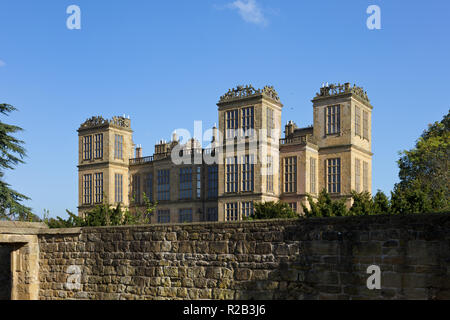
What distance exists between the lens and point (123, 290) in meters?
14.8

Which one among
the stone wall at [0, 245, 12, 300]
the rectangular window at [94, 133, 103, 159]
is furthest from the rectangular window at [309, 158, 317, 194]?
the stone wall at [0, 245, 12, 300]

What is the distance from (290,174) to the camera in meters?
41.6

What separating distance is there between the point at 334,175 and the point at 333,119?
4.20m

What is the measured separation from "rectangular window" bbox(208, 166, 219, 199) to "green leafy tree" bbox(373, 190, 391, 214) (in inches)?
1000

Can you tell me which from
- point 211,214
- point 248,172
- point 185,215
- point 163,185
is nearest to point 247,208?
point 248,172

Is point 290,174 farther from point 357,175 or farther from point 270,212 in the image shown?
point 270,212

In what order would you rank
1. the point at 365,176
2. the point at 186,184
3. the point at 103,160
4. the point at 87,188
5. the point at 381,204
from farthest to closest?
1. the point at 87,188
2. the point at 103,160
3. the point at 186,184
4. the point at 365,176
5. the point at 381,204

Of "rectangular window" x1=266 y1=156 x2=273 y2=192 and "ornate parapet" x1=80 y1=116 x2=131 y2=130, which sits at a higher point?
"ornate parapet" x1=80 y1=116 x2=131 y2=130

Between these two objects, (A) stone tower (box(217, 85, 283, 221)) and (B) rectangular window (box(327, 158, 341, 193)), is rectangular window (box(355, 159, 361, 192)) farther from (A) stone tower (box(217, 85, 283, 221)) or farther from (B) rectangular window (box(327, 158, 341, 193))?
(A) stone tower (box(217, 85, 283, 221))

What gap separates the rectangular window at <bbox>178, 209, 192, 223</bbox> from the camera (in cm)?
4834

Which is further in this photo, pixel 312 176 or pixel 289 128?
pixel 289 128

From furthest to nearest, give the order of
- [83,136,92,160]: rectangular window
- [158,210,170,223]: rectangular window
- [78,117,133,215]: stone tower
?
[83,136,92,160]: rectangular window < [78,117,133,215]: stone tower < [158,210,170,223]: rectangular window
